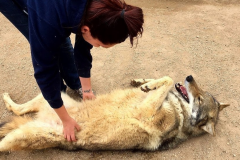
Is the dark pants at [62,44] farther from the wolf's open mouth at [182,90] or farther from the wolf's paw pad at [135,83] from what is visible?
the wolf's open mouth at [182,90]

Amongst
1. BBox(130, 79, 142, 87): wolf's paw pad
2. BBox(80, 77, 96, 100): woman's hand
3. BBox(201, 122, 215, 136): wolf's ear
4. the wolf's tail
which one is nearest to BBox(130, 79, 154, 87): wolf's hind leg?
BBox(130, 79, 142, 87): wolf's paw pad

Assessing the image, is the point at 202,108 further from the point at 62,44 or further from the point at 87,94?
the point at 62,44

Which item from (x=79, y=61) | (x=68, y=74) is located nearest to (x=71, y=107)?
(x=68, y=74)

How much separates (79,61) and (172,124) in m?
1.83

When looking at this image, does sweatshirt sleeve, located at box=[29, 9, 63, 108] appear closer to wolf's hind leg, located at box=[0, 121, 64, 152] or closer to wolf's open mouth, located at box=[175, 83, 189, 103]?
wolf's hind leg, located at box=[0, 121, 64, 152]

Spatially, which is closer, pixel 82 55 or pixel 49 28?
pixel 49 28

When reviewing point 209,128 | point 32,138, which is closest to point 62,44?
point 32,138

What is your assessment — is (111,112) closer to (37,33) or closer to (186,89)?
(186,89)

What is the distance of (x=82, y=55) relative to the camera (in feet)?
10.5

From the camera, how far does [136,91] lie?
4.02 metres

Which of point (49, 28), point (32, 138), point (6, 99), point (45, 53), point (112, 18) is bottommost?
point (6, 99)

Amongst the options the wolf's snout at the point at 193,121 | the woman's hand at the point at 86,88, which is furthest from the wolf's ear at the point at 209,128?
the woman's hand at the point at 86,88

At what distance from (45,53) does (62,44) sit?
136 centimetres

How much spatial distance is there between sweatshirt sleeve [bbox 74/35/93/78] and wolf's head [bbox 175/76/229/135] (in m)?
1.88
